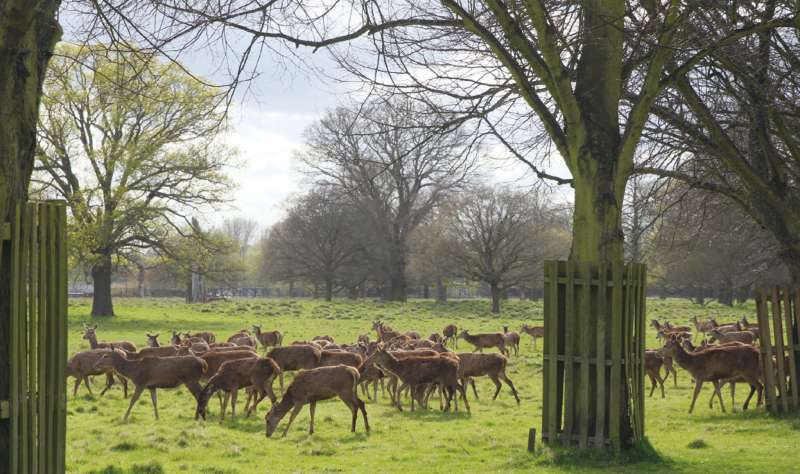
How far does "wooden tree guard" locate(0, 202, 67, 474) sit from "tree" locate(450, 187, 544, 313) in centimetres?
4814

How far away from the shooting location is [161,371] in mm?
Answer: 15242

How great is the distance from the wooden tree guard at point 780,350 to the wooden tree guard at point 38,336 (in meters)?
11.4

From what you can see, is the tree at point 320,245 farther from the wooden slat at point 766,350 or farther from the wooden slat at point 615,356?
the wooden slat at point 615,356

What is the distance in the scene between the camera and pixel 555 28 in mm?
9781

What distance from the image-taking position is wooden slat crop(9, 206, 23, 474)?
6.48m

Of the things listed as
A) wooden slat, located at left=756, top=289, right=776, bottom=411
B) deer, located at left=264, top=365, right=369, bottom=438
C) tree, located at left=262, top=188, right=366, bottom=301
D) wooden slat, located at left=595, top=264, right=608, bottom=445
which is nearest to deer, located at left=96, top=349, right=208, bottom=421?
deer, located at left=264, top=365, right=369, bottom=438

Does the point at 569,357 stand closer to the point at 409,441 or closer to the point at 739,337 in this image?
the point at 409,441

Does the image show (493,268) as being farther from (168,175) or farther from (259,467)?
(259,467)

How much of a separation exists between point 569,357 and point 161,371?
8.14 metres

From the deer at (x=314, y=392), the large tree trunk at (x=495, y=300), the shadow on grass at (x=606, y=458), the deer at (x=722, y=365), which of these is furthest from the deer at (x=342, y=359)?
the large tree trunk at (x=495, y=300)

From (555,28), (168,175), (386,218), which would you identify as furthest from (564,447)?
(386,218)

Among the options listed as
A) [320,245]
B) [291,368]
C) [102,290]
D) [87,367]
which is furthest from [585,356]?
[320,245]

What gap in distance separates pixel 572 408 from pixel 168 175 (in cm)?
3324

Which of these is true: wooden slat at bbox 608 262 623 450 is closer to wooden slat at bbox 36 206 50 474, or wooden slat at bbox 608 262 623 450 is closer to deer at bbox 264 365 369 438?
deer at bbox 264 365 369 438
